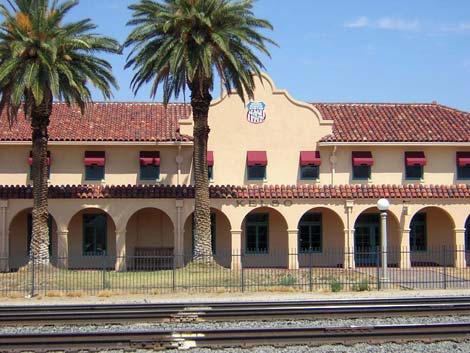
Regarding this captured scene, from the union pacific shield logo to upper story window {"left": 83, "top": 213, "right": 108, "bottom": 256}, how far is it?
8899 mm

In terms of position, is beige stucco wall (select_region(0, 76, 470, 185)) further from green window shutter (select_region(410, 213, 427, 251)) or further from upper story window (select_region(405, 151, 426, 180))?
green window shutter (select_region(410, 213, 427, 251))

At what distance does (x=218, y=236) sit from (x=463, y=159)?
43.3ft

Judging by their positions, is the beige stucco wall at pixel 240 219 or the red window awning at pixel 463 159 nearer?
the beige stucco wall at pixel 240 219

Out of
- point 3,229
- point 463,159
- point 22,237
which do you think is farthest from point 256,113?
point 3,229

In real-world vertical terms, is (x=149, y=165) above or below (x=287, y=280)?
above

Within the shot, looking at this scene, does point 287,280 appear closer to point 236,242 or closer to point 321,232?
point 236,242

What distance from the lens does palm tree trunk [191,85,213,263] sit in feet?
108

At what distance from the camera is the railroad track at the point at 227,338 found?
52.2 ft

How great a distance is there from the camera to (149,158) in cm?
3847

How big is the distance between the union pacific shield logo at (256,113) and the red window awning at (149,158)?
16.2ft

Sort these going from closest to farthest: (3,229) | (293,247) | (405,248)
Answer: (3,229), (293,247), (405,248)

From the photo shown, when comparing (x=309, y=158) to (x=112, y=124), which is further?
(x=112, y=124)

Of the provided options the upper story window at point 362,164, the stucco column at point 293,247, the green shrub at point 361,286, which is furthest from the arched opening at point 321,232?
the green shrub at point 361,286

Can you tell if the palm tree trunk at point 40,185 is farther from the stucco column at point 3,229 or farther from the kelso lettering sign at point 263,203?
the kelso lettering sign at point 263,203
